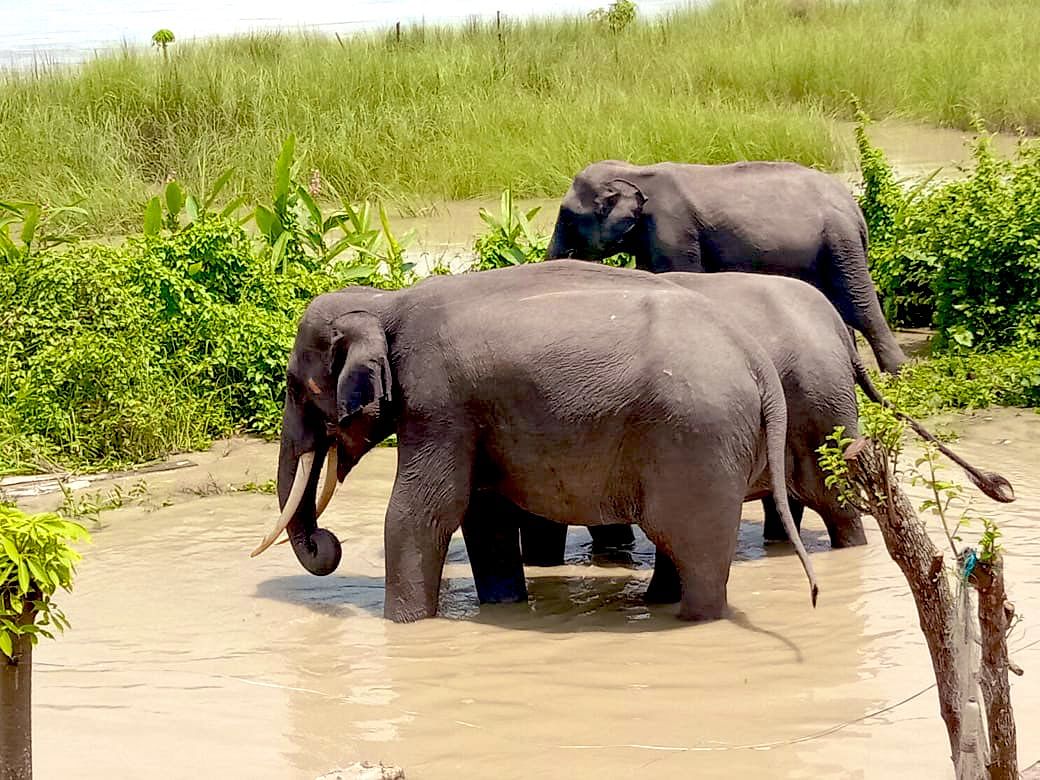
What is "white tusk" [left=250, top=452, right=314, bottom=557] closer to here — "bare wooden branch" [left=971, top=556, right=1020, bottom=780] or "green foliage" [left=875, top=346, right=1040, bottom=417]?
"bare wooden branch" [left=971, top=556, right=1020, bottom=780]

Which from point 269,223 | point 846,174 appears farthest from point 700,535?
point 846,174

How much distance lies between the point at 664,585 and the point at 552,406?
0.99 m

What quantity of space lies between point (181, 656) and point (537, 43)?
660 inches

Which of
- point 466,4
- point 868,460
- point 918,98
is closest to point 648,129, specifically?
point 918,98

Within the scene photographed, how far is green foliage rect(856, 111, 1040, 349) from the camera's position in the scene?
→ 10828 mm

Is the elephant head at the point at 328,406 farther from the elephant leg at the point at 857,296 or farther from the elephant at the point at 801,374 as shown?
the elephant leg at the point at 857,296

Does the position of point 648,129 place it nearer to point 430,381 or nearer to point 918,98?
point 918,98

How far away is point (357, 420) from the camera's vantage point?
6.81m

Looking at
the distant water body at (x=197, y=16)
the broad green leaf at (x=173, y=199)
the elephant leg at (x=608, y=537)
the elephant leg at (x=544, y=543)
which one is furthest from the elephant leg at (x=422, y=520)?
the distant water body at (x=197, y=16)

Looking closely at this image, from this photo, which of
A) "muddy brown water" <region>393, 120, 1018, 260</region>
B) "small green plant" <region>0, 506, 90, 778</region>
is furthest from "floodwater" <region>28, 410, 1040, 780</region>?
"muddy brown water" <region>393, 120, 1018, 260</region>

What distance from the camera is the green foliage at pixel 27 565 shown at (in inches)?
157

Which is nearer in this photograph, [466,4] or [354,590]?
[354,590]

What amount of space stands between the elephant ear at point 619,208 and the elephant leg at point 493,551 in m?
3.96

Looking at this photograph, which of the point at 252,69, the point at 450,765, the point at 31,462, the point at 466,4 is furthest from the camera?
the point at 466,4
